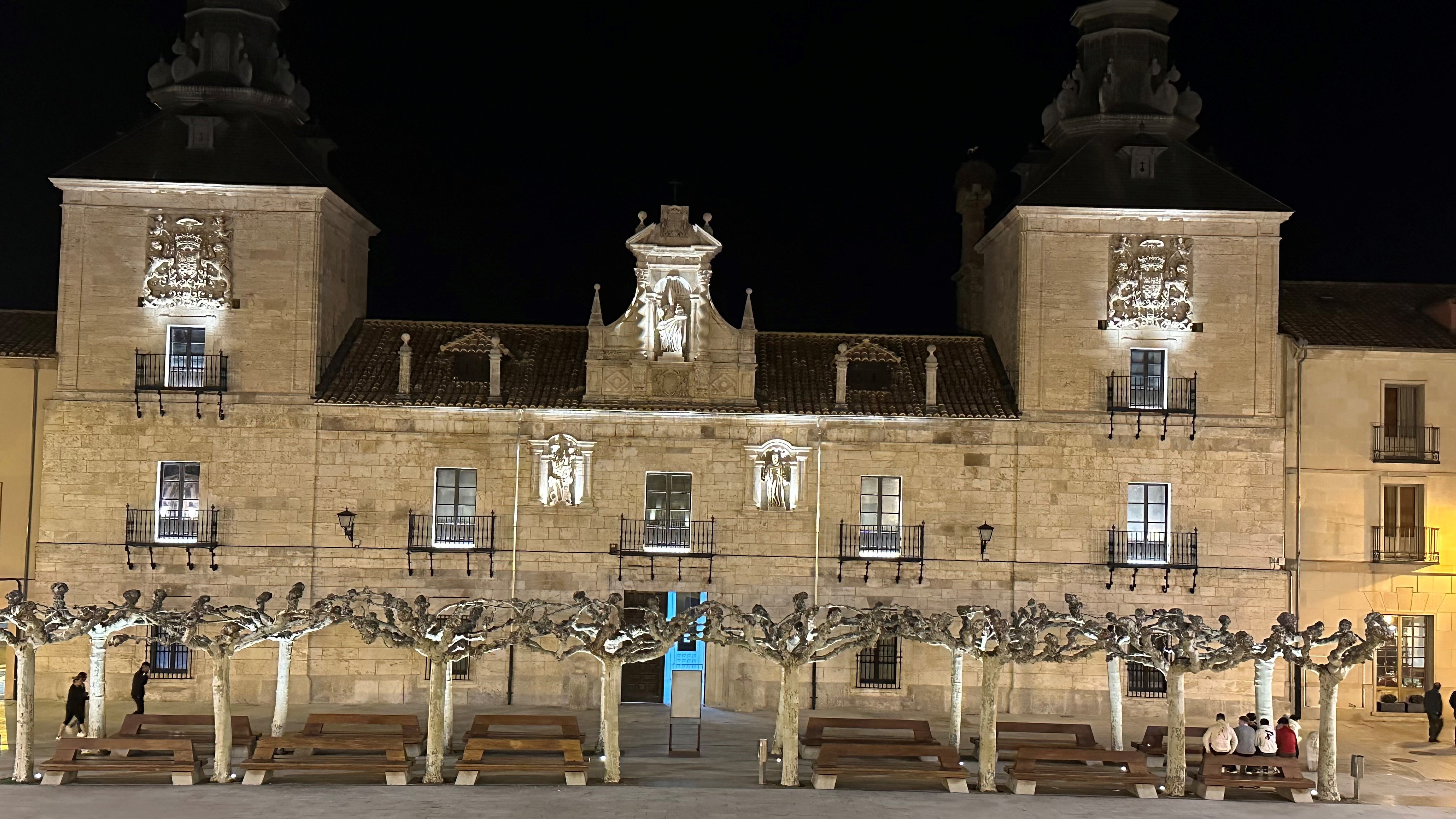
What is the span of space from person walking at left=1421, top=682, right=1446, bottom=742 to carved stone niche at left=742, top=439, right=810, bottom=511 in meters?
13.5

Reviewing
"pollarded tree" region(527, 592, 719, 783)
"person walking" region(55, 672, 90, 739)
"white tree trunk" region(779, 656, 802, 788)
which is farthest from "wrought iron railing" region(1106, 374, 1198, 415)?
"person walking" region(55, 672, 90, 739)

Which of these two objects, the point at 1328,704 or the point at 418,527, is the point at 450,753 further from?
the point at 1328,704

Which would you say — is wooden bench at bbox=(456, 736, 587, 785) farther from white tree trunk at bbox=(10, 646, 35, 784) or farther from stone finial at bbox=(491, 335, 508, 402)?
stone finial at bbox=(491, 335, 508, 402)

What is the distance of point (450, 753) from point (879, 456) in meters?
11.9

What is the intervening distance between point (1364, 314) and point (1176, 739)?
16.4 m

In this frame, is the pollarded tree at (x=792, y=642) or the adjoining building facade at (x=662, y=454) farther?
the adjoining building facade at (x=662, y=454)

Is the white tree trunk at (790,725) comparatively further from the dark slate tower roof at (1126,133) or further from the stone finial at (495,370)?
the dark slate tower roof at (1126,133)

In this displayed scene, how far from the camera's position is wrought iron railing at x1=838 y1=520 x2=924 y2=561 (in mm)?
33906

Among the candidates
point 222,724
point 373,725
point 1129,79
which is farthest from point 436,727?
point 1129,79

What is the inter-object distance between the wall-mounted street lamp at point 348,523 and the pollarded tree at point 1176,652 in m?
16.2

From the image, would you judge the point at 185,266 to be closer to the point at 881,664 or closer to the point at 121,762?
the point at 121,762

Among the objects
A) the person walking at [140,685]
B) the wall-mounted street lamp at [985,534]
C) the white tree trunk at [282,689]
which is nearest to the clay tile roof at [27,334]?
the person walking at [140,685]

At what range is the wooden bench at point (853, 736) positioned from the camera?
26.4m

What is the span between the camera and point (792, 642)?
25.3 metres
